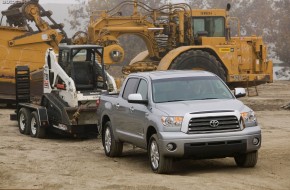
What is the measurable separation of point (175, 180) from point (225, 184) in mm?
901

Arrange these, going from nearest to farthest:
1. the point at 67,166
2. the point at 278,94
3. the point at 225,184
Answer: the point at 225,184
the point at 67,166
the point at 278,94

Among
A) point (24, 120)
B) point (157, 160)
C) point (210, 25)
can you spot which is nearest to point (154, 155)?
point (157, 160)

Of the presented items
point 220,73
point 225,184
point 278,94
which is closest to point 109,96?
point 225,184

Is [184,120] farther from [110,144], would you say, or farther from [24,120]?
[24,120]

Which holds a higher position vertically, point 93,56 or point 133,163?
point 93,56

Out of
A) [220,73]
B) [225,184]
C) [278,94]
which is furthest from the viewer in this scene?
[278,94]

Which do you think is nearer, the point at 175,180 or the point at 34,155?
the point at 175,180

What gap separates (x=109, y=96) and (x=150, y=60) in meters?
13.2

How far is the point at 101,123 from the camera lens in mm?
16828

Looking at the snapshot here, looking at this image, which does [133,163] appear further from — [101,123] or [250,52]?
[250,52]

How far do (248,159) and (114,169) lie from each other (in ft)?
7.97

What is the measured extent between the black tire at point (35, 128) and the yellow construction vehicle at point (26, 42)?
7834 millimetres

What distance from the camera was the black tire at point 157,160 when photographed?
13.4m

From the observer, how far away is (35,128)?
21.3 metres
